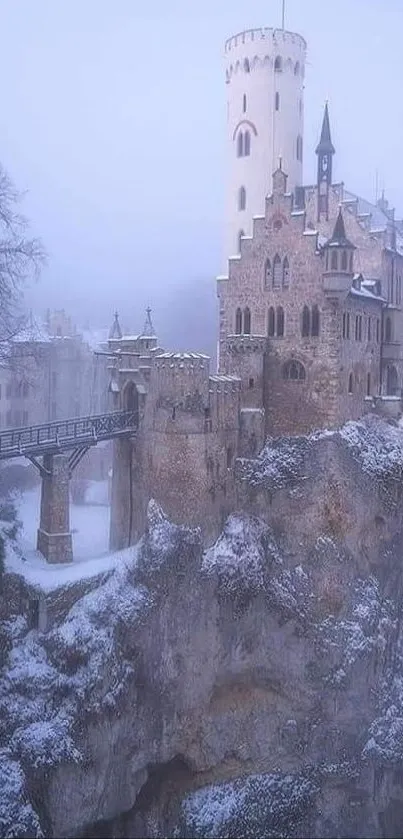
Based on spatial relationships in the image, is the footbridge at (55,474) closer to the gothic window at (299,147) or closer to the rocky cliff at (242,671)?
the rocky cliff at (242,671)

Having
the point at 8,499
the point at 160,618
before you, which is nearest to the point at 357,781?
the point at 160,618

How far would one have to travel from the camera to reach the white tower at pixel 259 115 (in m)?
37.1

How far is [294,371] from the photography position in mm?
31734

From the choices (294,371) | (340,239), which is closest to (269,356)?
(294,371)

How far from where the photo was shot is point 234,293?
33188 mm

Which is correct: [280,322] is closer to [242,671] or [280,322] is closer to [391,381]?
[391,381]

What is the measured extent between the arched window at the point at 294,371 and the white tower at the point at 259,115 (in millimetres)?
8822

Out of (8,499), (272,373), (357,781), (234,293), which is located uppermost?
(234,293)

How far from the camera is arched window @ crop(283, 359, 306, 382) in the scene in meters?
31.5

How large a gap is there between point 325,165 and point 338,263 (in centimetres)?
789

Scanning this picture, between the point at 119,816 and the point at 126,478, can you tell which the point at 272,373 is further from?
the point at 119,816

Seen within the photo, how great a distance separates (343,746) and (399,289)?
20.3m

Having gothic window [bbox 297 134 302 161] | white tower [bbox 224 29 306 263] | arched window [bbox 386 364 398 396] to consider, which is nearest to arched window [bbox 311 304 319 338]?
arched window [bbox 386 364 398 396]

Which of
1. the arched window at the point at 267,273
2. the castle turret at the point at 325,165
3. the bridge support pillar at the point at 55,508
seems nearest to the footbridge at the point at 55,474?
the bridge support pillar at the point at 55,508
